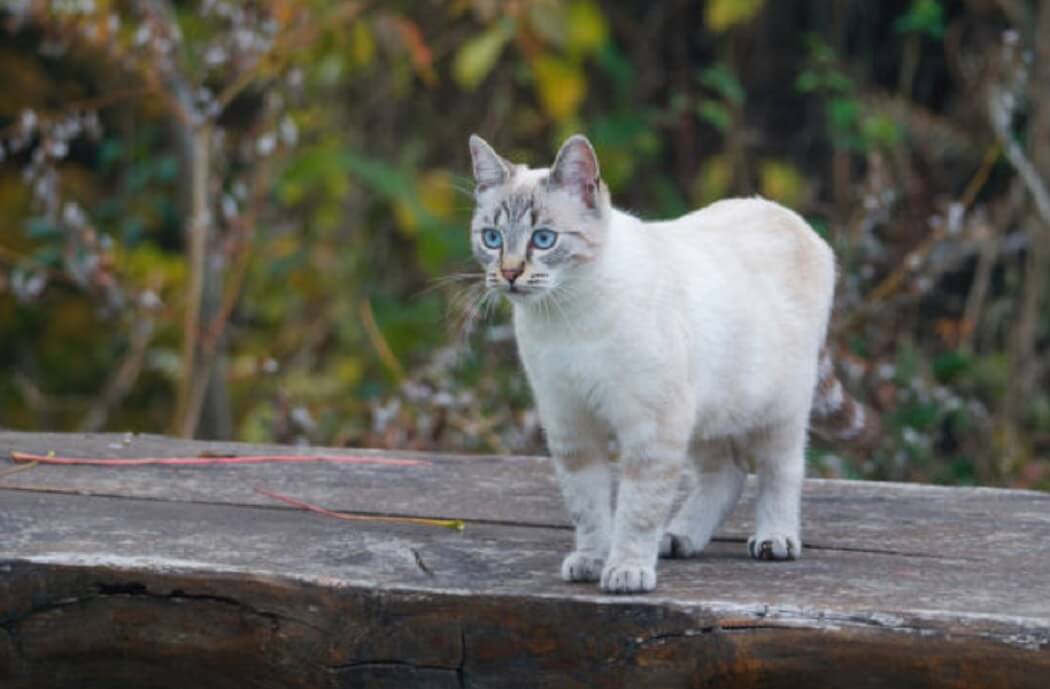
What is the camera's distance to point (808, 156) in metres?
6.29

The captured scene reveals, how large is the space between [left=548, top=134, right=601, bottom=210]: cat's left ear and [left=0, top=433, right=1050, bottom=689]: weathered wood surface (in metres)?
0.60

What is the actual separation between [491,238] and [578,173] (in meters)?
0.17

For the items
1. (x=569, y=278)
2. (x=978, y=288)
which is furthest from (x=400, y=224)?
(x=569, y=278)

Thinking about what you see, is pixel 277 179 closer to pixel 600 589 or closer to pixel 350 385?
pixel 350 385

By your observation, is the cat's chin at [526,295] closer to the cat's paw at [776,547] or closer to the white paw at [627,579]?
the white paw at [627,579]

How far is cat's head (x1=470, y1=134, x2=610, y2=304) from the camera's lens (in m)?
2.53

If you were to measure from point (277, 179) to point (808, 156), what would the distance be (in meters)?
2.03

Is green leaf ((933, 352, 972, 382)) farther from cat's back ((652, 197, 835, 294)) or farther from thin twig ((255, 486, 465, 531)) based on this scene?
thin twig ((255, 486, 465, 531))

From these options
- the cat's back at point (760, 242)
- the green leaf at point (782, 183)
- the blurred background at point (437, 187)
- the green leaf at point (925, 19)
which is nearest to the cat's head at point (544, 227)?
the cat's back at point (760, 242)

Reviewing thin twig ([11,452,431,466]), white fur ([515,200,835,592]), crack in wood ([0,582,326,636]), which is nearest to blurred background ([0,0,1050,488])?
thin twig ([11,452,431,466])

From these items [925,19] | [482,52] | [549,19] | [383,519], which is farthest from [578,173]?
[482,52]

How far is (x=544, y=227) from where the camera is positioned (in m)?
2.55

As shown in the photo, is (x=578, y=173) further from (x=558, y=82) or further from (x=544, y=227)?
(x=558, y=82)

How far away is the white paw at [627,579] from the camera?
2436 mm
